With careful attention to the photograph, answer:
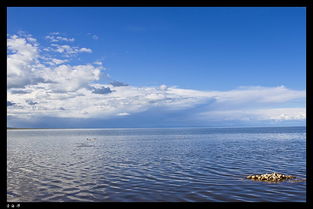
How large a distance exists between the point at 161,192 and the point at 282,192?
5.84 metres

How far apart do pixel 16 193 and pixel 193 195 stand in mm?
8546

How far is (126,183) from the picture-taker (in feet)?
47.3

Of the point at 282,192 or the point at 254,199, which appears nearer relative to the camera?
the point at 254,199

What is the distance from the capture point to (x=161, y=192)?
12.3 metres
